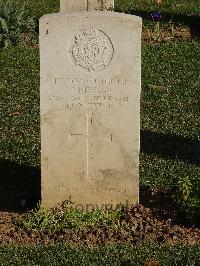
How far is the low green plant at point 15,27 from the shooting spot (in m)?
12.4

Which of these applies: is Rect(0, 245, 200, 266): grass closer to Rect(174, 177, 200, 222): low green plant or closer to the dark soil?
the dark soil

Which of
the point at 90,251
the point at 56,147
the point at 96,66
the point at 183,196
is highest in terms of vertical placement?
the point at 96,66

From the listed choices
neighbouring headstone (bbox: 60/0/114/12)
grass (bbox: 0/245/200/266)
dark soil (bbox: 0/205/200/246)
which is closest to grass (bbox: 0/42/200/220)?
dark soil (bbox: 0/205/200/246)

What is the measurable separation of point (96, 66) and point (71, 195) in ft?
4.08

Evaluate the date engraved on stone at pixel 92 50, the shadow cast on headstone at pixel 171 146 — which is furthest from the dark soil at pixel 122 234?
the shadow cast on headstone at pixel 171 146

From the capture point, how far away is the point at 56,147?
21.0 feet

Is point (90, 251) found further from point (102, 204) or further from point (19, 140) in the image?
point (19, 140)

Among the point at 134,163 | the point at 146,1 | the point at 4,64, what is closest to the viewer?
the point at 134,163

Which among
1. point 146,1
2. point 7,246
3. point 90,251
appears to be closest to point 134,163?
point 90,251

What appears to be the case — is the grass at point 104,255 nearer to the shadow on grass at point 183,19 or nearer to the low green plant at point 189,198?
the low green plant at point 189,198

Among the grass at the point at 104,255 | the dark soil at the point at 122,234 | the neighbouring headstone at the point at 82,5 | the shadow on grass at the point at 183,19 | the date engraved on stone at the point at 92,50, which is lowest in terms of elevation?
the grass at the point at 104,255

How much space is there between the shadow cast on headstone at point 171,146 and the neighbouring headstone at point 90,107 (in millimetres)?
1729

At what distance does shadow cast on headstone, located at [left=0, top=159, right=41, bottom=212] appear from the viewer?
691 centimetres

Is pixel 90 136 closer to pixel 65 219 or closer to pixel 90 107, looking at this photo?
pixel 90 107
